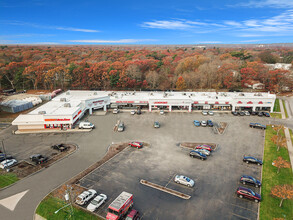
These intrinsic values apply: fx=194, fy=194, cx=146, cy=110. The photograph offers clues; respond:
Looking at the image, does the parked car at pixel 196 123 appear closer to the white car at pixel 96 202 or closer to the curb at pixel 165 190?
the curb at pixel 165 190

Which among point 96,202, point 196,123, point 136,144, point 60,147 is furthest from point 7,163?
A: point 196,123

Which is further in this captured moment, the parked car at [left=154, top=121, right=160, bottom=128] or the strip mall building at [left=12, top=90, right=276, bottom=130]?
the strip mall building at [left=12, top=90, right=276, bottom=130]

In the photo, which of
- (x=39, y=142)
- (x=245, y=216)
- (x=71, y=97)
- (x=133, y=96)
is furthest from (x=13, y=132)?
(x=245, y=216)

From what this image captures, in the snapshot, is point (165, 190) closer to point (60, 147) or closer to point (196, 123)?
point (60, 147)

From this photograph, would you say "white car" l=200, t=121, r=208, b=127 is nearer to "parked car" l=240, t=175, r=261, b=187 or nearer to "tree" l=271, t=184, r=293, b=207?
"parked car" l=240, t=175, r=261, b=187

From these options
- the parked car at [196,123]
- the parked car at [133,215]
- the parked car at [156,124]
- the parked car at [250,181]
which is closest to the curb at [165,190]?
the parked car at [133,215]

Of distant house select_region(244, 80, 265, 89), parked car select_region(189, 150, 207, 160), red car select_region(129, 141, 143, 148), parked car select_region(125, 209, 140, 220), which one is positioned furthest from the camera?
distant house select_region(244, 80, 265, 89)

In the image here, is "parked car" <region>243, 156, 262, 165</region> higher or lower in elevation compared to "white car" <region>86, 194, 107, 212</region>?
higher

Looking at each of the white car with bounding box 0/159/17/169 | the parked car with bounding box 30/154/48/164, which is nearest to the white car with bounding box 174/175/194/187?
the parked car with bounding box 30/154/48/164
